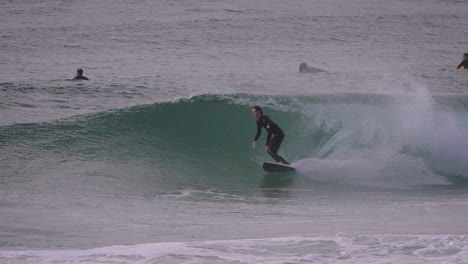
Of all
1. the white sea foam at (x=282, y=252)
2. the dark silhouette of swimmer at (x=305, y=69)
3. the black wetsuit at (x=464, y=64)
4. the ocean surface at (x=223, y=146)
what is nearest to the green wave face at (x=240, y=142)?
the ocean surface at (x=223, y=146)

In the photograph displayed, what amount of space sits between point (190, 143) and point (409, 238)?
28.6ft

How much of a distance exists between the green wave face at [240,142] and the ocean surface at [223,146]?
0.14ft

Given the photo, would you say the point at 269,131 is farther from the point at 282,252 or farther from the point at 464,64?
the point at 464,64

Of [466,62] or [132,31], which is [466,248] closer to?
[466,62]

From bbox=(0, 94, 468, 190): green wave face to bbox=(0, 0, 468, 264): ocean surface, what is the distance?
4 cm

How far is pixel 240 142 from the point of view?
1625cm

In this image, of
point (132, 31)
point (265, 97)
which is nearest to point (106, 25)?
point (132, 31)

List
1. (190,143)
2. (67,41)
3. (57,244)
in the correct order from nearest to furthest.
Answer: (57,244) → (190,143) → (67,41)

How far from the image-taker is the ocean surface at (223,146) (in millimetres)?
7965

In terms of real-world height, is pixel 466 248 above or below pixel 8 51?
below

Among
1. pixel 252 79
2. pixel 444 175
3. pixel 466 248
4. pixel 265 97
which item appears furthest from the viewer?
pixel 252 79

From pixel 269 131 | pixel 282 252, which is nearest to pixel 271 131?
pixel 269 131

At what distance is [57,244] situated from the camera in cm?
787

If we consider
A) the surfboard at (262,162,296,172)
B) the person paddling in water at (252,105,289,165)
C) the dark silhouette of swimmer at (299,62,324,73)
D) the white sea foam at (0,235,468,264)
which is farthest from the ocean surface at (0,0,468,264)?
the person paddling in water at (252,105,289,165)
